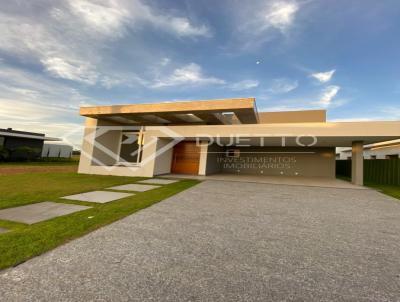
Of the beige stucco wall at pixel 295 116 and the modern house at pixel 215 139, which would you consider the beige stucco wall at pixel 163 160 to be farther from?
the beige stucco wall at pixel 295 116

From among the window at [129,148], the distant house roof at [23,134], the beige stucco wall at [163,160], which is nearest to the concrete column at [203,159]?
the beige stucco wall at [163,160]

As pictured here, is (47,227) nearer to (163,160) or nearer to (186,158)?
(163,160)

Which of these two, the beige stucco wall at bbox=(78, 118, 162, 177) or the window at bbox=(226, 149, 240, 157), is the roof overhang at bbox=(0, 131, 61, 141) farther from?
the window at bbox=(226, 149, 240, 157)

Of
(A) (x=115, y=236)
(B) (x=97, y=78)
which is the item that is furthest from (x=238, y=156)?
(A) (x=115, y=236)

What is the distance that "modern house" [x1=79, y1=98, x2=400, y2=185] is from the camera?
9656mm

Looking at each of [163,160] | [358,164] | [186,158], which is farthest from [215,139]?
[358,164]

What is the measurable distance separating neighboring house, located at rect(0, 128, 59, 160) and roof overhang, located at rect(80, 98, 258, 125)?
15.3 metres

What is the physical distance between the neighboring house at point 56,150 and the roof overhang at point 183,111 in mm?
18296

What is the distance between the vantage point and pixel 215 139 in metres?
12.1

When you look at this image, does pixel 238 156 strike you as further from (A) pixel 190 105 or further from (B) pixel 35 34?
(B) pixel 35 34

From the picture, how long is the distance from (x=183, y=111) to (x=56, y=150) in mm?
25926

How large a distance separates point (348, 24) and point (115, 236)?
13.1m

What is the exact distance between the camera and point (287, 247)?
9.36ft

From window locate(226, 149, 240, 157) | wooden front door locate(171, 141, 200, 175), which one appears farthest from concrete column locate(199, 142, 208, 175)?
window locate(226, 149, 240, 157)
